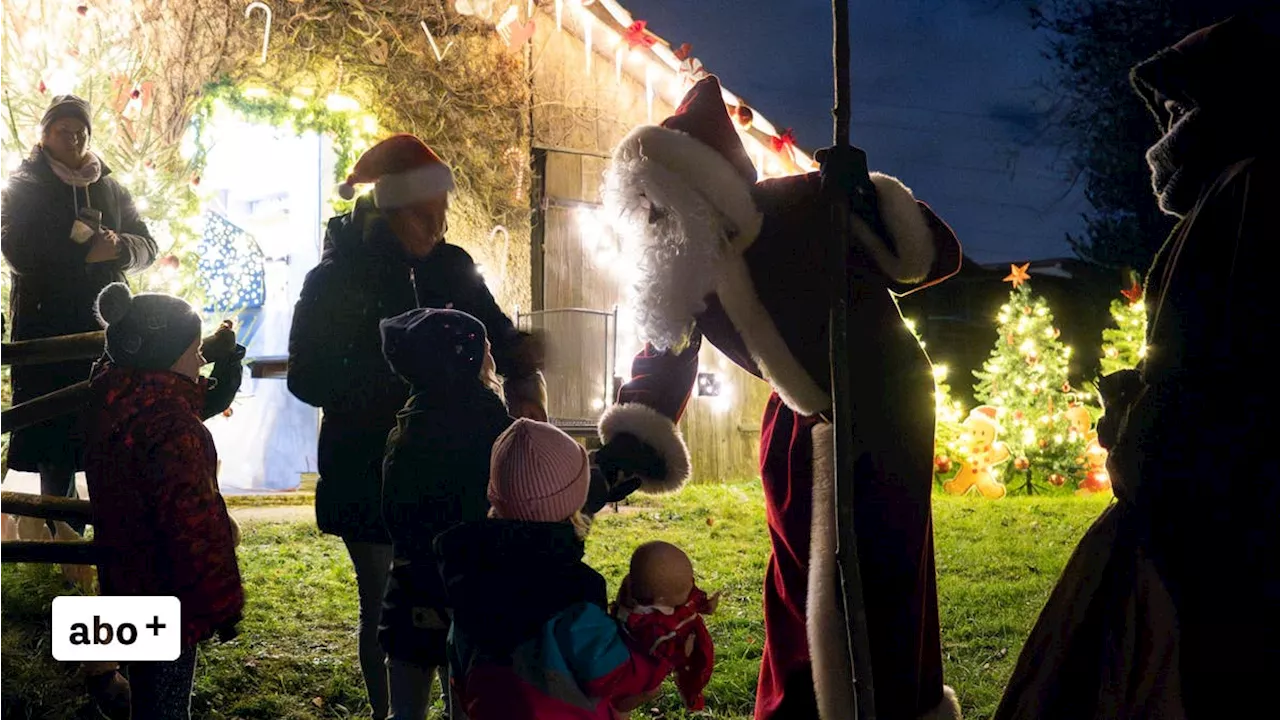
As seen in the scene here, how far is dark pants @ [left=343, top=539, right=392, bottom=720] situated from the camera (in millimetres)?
3072

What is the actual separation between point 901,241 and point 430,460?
130 centimetres

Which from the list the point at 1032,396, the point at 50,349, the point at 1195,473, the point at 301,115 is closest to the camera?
the point at 1195,473

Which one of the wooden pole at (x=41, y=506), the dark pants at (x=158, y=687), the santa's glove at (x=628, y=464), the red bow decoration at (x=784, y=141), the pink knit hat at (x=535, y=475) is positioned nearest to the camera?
the pink knit hat at (x=535, y=475)

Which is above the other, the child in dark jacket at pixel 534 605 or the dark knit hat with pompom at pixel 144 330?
the dark knit hat with pompom at pixel 144 330

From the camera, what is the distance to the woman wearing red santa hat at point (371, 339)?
9.92 feet

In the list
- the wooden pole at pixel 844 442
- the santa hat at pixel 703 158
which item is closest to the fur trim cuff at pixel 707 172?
the santa hat at pixel 703 158

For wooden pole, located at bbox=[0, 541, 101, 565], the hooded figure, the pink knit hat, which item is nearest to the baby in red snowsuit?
the pink knit hat

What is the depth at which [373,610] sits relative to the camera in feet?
10.1

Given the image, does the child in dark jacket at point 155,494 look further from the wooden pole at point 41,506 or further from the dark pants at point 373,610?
the wooden pole at point 41,506

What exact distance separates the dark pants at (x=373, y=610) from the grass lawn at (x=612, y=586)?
2.46 ft

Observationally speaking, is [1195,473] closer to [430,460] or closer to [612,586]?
[430,460]

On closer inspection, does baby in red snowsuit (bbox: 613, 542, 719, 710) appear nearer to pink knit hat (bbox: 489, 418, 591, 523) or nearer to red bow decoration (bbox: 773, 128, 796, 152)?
pink knit hat (bbox: 489, 418, 591, 523)

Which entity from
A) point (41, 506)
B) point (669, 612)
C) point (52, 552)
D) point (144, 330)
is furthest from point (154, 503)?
point (669, 612)

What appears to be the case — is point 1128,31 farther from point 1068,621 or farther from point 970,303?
point 1068,621
